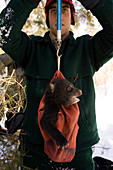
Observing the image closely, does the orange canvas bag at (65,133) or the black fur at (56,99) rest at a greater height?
the black fur at (56,99)

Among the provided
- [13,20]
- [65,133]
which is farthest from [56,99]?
[13,20]

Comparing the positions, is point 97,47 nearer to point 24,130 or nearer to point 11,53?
point 11,53

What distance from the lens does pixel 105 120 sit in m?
4.09

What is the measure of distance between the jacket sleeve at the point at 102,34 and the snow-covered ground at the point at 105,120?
1.89m

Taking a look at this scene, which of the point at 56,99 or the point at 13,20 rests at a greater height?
the point at 13,20

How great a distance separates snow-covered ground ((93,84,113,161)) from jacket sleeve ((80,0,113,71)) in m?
1.89

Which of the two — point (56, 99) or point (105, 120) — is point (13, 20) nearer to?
point (56, 99)

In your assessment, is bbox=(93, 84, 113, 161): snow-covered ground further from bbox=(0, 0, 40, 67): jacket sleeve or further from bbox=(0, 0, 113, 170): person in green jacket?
bbox=(0, 0, 40, 67): jacket sleeve

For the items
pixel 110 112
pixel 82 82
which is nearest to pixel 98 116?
pixel 110 112

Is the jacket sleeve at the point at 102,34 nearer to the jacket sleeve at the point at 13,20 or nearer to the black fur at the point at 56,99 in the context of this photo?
the jacket sleeve at the point at 13,20

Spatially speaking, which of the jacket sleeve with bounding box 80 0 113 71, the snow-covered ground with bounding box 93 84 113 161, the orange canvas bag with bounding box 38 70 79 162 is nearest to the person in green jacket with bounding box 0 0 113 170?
the jacket sleeve with bounding box 80 0 113 71

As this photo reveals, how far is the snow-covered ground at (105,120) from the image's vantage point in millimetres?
2834

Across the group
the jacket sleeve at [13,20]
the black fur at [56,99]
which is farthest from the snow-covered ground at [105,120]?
the jacket sleeve at [13,20]

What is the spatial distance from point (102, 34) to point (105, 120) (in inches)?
127
